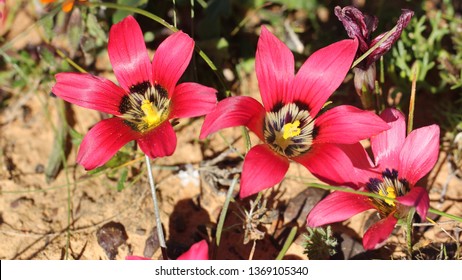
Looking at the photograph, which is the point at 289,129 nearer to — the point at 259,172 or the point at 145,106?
the point at 259,172

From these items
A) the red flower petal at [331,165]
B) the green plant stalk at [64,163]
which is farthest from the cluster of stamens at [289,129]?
the green plant stalk at [64,163]

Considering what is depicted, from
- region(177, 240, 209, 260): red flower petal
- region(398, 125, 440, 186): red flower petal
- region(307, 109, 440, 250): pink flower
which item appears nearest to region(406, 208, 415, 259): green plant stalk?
region(307, 109, 440, 250): pink flower

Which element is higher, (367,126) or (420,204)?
(367,126)

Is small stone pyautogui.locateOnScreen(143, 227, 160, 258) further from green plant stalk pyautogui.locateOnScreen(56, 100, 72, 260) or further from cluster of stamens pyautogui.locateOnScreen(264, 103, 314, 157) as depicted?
cluster of stamens pyautogui.locateOnScreen(264, 103, 314, 157)

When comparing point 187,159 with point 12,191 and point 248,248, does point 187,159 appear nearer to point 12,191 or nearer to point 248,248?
point 248,248
